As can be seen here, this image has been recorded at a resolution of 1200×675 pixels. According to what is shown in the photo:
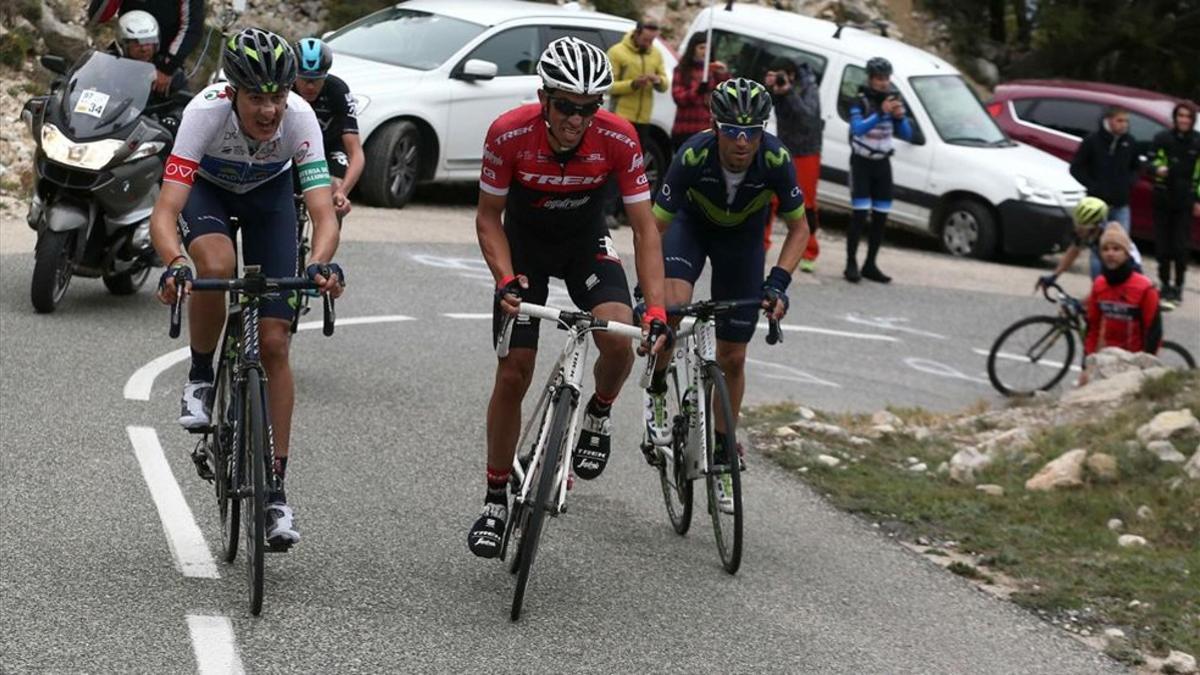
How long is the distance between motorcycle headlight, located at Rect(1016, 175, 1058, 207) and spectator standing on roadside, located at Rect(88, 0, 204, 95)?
33.5 ft

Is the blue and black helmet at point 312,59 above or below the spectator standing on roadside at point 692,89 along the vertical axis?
above

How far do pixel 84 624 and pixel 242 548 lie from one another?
996mm

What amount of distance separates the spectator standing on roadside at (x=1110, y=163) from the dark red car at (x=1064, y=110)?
2979 millimetres

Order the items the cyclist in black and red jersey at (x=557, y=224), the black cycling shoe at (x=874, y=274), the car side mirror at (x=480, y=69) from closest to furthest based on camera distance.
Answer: the cyclist in black and red jersey at (x=557, y=224) < the car side mirror at (x=480, y=69) < the black cycling shoe at (x=874, y=274)

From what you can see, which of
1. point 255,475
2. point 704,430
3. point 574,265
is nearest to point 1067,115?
point 704,430

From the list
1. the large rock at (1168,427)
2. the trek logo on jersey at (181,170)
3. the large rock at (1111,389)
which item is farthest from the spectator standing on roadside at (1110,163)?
the trek logo on jersey at (181,170)

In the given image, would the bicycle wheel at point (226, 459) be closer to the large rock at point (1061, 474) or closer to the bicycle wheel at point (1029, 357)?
the large rock at point (1061, 474)

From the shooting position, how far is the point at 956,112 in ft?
69.8

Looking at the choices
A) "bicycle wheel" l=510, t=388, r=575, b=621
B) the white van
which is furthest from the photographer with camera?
"bicycle wheel" l=510, t=388, r=575, b=621

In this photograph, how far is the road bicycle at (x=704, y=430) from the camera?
7586mm

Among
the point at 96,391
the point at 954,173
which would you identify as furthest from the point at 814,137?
the point at 96,391

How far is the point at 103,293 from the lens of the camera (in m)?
12.8

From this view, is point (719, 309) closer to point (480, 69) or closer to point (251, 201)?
point (251, 201)

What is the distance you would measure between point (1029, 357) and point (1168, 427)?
4283 mm
